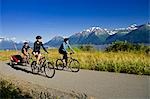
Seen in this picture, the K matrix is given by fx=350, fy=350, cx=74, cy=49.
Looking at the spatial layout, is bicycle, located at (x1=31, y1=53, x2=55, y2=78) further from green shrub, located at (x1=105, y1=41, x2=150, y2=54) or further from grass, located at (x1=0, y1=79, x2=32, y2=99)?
green shrub, located at (x1=105, y1=41, x2=150, y2=54)

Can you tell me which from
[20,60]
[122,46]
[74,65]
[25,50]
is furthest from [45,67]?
[122,46]

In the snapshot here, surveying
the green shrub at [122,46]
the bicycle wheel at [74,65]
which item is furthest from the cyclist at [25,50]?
the green shrub at [122,46]

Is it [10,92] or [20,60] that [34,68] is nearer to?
[10,92]

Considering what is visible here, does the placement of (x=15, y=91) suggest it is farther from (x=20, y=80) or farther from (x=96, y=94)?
(x=96, y=94)

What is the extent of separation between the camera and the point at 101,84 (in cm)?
1397

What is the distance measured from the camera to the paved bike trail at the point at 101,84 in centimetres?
1180

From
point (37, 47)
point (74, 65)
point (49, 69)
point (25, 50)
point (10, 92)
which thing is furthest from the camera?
point (25, 50)

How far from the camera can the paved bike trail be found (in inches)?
464

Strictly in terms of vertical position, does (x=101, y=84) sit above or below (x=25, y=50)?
below

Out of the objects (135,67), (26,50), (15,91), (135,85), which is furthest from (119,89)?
(26,50)

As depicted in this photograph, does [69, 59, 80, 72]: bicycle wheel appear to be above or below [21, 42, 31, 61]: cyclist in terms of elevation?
below

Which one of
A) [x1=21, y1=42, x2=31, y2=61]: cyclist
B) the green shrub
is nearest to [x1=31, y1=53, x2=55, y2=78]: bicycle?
[x1=21, y1=42, x2=31, y2=61]: cyclist

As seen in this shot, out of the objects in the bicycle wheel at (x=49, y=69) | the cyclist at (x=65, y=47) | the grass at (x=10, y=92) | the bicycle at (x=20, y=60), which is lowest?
the grass at (x=10, y=92)

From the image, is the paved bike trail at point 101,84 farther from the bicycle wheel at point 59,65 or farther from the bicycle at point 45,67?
the bicycle wheel at point 59,65
